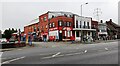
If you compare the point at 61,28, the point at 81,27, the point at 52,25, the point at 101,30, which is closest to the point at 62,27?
the point at 61,28

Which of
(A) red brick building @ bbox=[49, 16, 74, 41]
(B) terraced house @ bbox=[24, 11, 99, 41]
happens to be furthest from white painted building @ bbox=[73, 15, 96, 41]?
(A) red brick building @ bbox=[49, 16, 74, 41]

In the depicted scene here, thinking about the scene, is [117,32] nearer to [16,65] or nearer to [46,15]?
[46,15]

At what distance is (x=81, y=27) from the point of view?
69.6m

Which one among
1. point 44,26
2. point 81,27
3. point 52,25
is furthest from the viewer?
point 44,26

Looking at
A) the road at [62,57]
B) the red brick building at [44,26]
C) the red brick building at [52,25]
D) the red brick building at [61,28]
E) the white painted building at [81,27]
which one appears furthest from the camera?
the red brick building at [44,26]

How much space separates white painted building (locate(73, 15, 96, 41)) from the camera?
6731cm

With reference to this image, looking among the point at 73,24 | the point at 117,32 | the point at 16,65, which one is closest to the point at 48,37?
the point at 73,24

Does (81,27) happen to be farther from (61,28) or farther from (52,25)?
(52,25)

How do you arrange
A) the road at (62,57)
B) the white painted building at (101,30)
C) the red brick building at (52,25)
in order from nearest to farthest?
the road at (62,57) < the red brick building at (52,25) < the white painted building at (101,30)

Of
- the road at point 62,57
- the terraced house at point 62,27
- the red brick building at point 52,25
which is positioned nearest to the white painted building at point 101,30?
the terraced house at point 62,27

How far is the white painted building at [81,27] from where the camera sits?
67.3 meters

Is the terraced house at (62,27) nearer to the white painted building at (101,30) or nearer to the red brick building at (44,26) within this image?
the red brick building at (44,26)

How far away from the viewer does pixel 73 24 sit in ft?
220

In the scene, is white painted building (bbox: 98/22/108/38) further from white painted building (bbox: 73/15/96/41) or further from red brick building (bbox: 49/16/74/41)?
red brick building (bbox: 49/16/74/41)
